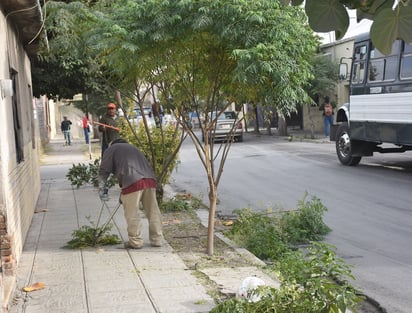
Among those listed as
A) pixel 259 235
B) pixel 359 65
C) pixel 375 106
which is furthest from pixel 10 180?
pixel 359 65

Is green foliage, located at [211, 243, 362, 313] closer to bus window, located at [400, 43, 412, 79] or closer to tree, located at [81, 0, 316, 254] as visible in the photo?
tree, located at [81, 0, 316, 254]

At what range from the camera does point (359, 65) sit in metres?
16.1

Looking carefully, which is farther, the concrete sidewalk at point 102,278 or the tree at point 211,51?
the tree at point 211,51

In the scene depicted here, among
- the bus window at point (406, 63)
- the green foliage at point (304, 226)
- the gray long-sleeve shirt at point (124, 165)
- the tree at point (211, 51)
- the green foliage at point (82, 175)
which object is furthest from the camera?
the bus window at point (406, 63)

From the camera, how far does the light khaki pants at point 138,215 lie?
7.58 metres

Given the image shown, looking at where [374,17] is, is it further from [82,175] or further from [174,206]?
[82,175]

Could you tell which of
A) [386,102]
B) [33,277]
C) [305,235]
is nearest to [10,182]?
[33,277]

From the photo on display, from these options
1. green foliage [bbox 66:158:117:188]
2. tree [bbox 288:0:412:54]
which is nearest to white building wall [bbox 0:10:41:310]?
green foliage [bbox 66:158:117:188]

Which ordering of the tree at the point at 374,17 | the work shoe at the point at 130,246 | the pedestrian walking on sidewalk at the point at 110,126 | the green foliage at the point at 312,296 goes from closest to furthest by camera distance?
the tree at the point at 374,17 < the green foliage at the point at 312,296 < the work shoe at the point at 130,246 < the pedestrian walking on sidewalk at the point at 110,126

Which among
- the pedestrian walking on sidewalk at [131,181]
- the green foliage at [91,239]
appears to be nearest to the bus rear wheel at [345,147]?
the pedestrian walking on sidewalk at [131,181]

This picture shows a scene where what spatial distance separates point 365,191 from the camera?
1213cm

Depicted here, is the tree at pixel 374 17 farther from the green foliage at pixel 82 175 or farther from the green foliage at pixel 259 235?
the green foliage at pixel 82 175

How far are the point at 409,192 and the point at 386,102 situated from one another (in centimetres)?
349

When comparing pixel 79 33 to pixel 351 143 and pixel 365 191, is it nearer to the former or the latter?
pixel 365 191
